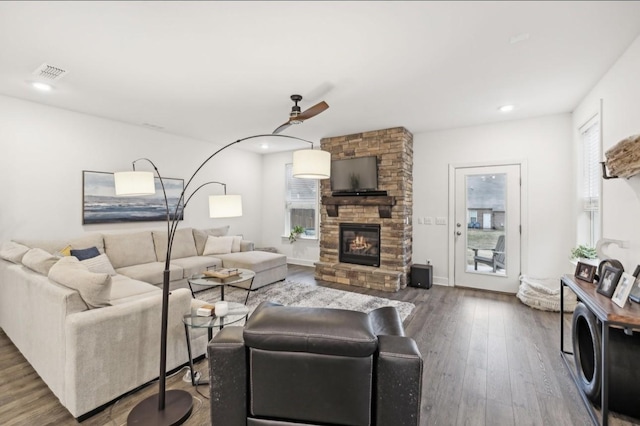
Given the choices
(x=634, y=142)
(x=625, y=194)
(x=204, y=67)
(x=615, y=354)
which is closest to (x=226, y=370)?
(x=615, y=354)

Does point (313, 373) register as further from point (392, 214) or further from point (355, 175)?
point (355, 175)

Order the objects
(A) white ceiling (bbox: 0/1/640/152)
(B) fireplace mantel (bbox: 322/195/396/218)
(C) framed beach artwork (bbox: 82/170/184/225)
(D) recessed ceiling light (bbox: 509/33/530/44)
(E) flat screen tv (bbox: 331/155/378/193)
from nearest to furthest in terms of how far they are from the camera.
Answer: (A) white ceiling (bbox: 0/1/640/152) < (D) recessed ceiling light (bbox: 509/33/530/44) < (C) framed beach artwork (bbox: 82/170/184/225) < (B) fireplace mantel (bbox: 322/195/396/218) < (E) flat screen tv (bbox: 331/155/378/193)

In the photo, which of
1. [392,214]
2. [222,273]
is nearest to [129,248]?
[222,273]

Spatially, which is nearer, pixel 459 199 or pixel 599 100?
pixel 599 100

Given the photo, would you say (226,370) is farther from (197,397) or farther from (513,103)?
(513,103)

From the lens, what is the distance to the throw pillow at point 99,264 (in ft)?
11.6

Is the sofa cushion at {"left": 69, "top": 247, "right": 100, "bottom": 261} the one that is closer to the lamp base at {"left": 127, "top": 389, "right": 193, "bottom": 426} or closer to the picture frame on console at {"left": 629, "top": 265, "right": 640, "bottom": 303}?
the lamp base at {"left": 127, "top": 389, "right": 193, "bottom": 426}

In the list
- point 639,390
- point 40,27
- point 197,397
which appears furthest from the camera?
point 40,27

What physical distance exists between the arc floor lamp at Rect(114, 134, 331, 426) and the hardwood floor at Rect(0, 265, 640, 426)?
10cm

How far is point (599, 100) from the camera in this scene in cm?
310

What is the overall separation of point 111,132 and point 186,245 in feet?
6.78

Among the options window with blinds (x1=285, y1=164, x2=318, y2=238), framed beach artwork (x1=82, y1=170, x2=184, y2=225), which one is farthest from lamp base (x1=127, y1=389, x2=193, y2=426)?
window with blinds (x1=285, y1=164, x2=318, y2=238)

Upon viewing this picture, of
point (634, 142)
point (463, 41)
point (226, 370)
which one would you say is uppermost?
point (463, 41)

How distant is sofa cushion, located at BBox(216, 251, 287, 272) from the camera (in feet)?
15.3
